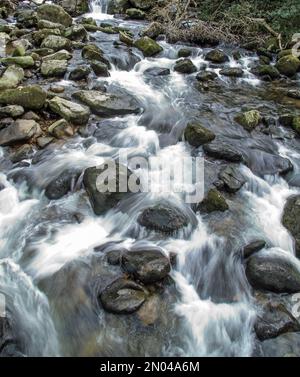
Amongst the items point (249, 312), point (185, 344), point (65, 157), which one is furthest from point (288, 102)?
point (185, 344)

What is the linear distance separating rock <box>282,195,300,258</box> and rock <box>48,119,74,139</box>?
3912mm

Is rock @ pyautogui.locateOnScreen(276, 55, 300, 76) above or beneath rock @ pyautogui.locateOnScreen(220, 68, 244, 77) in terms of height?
above

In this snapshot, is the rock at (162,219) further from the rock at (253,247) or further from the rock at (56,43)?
the rock at (56,43)

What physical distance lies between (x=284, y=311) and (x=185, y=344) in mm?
1180

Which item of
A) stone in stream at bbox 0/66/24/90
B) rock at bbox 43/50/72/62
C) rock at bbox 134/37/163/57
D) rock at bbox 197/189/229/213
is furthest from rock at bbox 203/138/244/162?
rock at bbox 134/37/163/57

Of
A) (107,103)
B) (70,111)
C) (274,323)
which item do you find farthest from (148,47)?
(274,323)

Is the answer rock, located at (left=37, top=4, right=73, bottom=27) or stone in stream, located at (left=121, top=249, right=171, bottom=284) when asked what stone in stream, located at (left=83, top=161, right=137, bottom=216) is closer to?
stone in stream, located at (left=121, top=249, right=171, bottom=284)

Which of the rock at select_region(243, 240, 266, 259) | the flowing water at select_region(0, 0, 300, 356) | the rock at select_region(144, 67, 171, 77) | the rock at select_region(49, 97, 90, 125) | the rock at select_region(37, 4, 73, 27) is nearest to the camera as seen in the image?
the flowing water at select_region(0, 0, 300, 356)

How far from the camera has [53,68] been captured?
856 cm

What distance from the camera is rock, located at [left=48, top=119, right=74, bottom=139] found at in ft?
21.7

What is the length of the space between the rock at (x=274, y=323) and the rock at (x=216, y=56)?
27.2ft

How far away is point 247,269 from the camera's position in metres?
4.55
